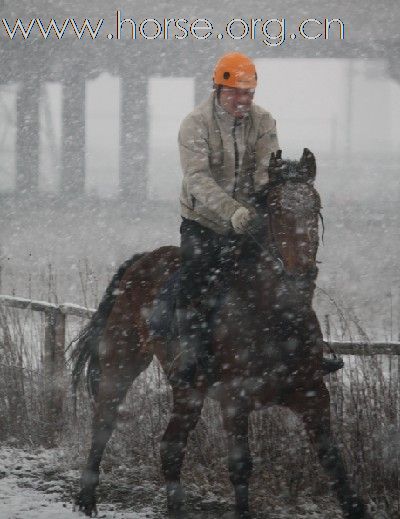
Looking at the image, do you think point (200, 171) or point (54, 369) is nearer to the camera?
point (200, 171)

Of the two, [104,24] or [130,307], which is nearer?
[130,307]

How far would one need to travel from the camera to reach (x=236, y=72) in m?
4.79

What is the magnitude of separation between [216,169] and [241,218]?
23.6 inches

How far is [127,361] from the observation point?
577 centimetres

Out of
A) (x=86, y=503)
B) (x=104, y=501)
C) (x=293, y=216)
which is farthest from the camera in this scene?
(x=104, y=501)

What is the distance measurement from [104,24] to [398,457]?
1606 centimetres

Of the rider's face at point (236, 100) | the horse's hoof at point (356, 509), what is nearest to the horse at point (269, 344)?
the horse's hoof at point (356, 509)

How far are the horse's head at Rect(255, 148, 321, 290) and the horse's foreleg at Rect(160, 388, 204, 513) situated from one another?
46.5 inches

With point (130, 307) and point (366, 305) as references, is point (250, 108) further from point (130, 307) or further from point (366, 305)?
point (366, 305)

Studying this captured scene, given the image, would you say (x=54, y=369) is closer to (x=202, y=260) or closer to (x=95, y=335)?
(x=95, y=335)

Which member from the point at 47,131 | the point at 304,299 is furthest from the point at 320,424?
the point at 47,131

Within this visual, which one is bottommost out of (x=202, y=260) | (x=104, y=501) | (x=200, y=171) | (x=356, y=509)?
(x=104, y=501)

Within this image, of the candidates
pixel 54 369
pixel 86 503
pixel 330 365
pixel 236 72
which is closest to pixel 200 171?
pixel 236 72

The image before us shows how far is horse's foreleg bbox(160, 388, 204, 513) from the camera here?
505cm
